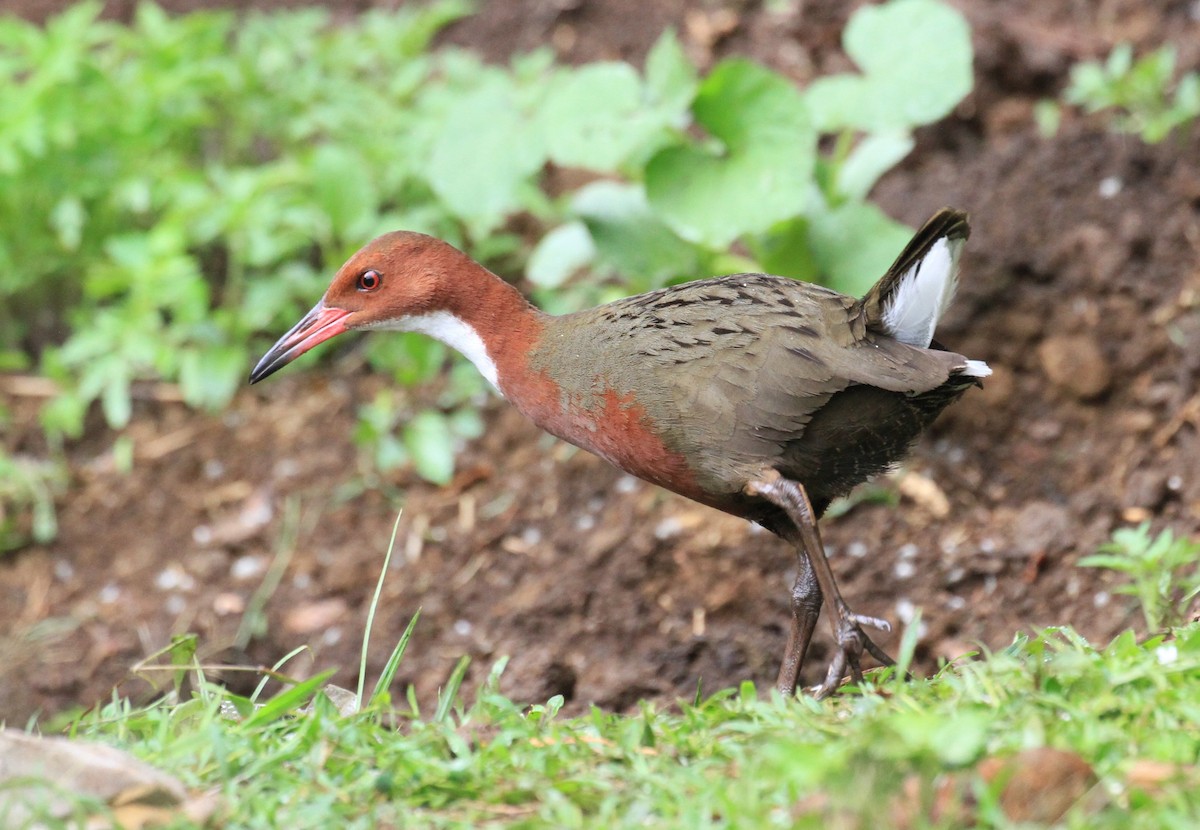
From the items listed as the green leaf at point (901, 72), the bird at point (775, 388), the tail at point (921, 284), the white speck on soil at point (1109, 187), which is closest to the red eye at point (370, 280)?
the bird at point (775, 388)

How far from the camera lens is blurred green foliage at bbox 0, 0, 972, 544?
4.96m

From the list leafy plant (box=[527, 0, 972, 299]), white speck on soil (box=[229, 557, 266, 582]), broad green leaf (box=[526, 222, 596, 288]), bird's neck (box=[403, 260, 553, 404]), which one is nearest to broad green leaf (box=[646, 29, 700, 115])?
leafy plant (box=[527, 0, 972, 299])

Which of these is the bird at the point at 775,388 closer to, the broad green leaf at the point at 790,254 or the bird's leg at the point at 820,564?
the bird's leg at the point at 820,564

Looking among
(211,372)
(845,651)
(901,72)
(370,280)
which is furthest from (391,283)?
(211,372)

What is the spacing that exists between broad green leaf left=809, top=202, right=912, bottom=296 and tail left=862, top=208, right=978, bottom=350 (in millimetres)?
1310

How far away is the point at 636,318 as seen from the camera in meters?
3.86

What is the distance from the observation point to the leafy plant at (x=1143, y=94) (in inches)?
223

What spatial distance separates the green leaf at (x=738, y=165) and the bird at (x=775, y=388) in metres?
0.89

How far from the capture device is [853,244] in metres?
5.04

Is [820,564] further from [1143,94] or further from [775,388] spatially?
[1143,94]

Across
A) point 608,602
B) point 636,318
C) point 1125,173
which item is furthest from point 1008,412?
point 636,318

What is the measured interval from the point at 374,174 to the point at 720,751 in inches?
162

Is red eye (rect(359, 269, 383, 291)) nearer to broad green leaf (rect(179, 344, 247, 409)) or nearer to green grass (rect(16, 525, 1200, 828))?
green grass (rect(16, 525, 1200, 828))

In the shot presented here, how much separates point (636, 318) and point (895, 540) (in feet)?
5.14
